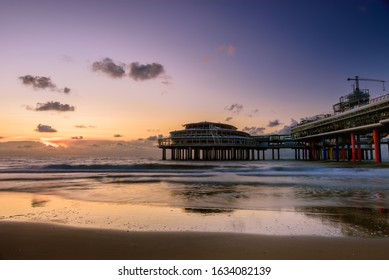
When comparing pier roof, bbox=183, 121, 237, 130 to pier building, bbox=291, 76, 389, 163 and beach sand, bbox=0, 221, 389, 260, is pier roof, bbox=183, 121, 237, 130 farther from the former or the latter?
beach sand, bbox=0, 221, 389, 260

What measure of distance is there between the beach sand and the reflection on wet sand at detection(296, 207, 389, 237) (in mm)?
622

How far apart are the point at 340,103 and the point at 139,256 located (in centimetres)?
8482

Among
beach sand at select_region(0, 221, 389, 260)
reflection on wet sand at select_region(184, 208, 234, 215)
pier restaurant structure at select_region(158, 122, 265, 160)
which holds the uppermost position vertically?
pier restaurant structure at select_region(158, 122, 265, 160)

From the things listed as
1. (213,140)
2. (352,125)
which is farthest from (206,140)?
(352,125)

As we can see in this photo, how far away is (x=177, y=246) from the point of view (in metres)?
4.53

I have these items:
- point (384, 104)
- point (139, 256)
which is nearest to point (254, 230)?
point (139, 256)

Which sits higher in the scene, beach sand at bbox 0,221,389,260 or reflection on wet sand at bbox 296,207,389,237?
beach sand at bbox 0,221,389,260

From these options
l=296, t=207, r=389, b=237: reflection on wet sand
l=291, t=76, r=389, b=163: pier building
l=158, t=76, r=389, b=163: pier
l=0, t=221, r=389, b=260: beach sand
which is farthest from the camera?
l=158, t=76, r=389, b=163: pier

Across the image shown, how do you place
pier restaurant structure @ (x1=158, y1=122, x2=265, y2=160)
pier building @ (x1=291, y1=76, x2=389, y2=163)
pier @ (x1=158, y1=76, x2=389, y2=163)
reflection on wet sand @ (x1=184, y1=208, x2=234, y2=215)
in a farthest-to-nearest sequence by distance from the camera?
pier restaurant structure @ (x1=158, y1=122, x2=265, y2=160) → pier @ (x1=158, y1=76, x2=389, y2=163) → pier building @ (x1=291, y1=76, x2=389, y2=163) → reflection on wet sand @ (x1=184, y1=208, x2=234, y2=215)

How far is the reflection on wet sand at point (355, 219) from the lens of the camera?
17.9 feet

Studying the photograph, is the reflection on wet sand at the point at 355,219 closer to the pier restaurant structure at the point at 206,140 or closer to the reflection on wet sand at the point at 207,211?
the reflection on wet sand at the point at 207,211

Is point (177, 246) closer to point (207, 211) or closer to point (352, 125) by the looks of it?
point (207, 211)

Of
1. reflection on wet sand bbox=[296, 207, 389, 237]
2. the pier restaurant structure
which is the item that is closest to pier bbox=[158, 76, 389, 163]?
the pier restaurant structure

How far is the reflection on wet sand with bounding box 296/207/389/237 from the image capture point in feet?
17.9
